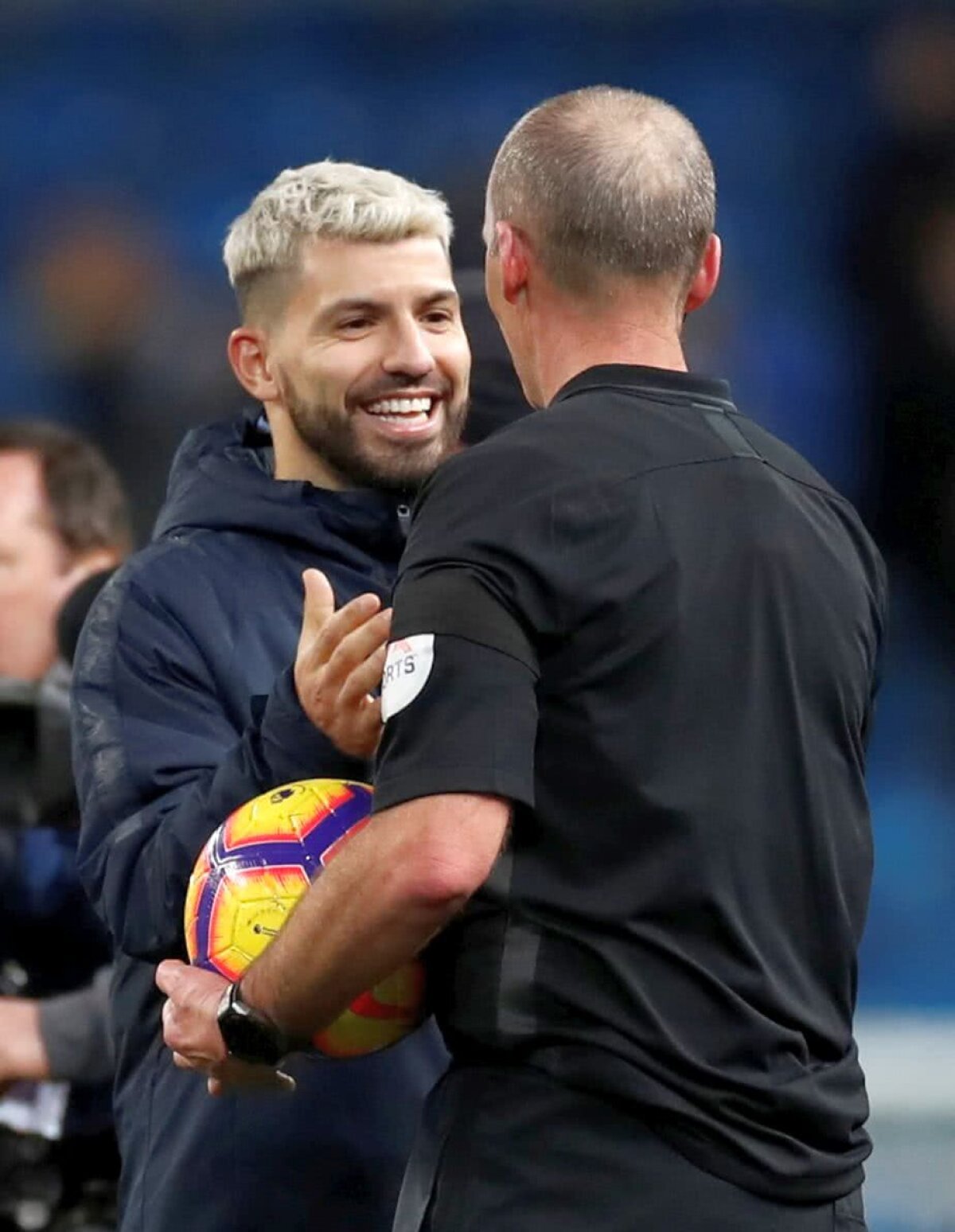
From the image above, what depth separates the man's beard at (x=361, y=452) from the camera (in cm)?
301

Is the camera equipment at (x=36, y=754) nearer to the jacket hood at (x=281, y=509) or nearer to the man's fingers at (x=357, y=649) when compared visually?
the jacket hood at (x=281, y=509)

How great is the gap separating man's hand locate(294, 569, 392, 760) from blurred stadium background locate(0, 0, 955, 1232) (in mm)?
3998

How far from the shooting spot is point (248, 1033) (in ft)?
7.36

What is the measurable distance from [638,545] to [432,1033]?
95cm

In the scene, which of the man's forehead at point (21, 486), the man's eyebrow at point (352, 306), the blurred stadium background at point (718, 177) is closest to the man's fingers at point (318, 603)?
the man's eyebrow at point (352, 306)

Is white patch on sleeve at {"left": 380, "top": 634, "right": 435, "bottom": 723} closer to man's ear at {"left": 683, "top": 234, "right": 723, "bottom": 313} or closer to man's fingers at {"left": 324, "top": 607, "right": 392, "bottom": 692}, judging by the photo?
man's fingers at {"left": 324, "top": 607, "right": 392, "bottom": 692}

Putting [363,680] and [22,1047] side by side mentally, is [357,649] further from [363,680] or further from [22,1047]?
[22,1047]

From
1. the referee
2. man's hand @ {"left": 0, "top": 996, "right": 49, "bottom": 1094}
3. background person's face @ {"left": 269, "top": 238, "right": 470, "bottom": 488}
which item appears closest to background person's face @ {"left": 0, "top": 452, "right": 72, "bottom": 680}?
man's hand @ {"left": 0, "top": 996, "right": 49, "bottom": 1094}

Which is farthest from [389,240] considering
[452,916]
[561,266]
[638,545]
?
[452,916]

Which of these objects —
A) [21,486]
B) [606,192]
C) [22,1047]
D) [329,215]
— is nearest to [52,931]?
[22,1047]

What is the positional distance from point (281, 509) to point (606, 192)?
84 centimetres

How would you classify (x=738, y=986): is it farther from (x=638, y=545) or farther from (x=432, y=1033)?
(x=432, y=1033)

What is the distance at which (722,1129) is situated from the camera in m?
2.12

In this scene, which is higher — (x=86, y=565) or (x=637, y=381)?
(x=637, y=381)
